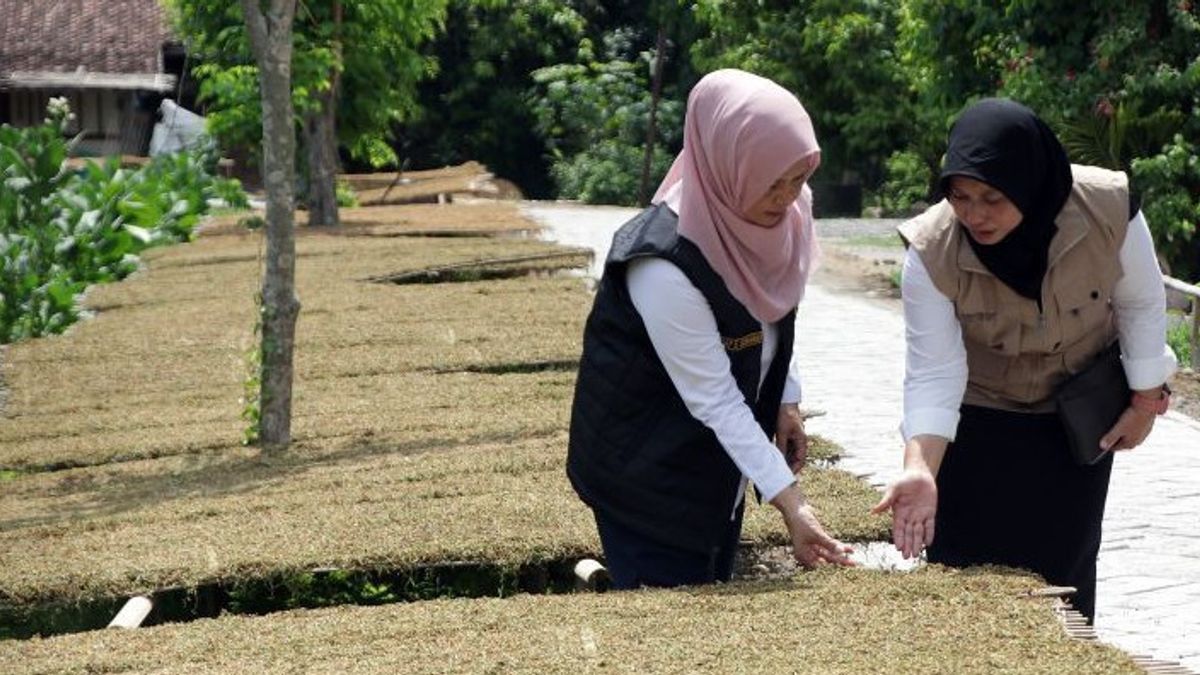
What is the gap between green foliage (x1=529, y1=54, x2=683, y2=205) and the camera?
3381cm

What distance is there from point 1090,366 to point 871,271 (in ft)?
49.1

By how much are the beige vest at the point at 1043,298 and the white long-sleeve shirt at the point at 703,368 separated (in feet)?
1.58

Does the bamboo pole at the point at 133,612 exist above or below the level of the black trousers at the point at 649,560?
below

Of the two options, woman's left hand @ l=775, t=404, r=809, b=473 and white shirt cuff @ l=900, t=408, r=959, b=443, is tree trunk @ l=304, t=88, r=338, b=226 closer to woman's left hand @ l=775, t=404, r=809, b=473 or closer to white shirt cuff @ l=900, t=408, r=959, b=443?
woman's left hand @ l=775, t=404, r=809, b=473

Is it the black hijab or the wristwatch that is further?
the wristwatch

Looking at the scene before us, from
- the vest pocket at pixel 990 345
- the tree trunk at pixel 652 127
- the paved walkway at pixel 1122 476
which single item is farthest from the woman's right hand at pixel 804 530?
the tree trunk at pixel 652 127

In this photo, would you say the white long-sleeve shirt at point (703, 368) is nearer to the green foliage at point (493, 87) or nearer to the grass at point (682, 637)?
the grass at point (682, 637)

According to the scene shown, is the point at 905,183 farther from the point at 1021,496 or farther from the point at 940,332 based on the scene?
the point at 940,332

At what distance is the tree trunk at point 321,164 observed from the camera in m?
23.5

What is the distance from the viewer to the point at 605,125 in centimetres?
3497

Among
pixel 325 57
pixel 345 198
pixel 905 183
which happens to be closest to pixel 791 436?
pixel 325 57

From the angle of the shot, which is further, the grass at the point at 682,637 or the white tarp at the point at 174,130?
the white tarp at the point at 174,130

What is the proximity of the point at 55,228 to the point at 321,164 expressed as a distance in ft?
25.1

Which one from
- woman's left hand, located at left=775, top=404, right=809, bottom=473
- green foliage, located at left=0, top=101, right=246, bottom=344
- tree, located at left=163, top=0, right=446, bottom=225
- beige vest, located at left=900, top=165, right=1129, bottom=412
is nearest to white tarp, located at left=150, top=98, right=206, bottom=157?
tree, located at left=163, top=0, right=446, bottom=225
